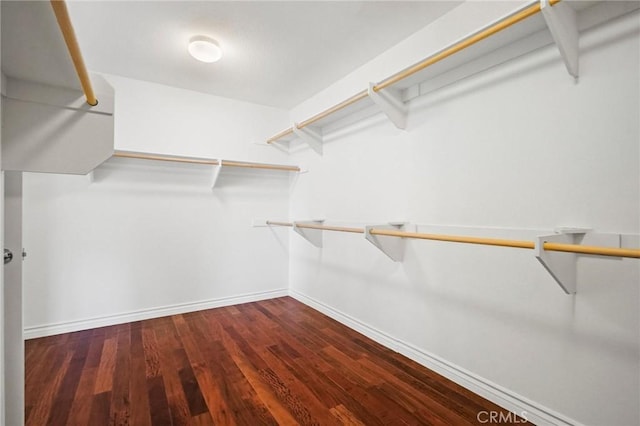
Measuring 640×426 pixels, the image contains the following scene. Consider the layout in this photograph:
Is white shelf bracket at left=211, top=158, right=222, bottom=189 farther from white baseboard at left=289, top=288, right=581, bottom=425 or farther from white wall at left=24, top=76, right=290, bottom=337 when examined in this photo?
white baseboard at left=289, top=288, right=581, bottom=425

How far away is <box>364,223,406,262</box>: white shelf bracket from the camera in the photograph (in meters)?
2.02

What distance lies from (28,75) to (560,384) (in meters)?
2.35

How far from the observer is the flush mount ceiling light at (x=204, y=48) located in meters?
2.08

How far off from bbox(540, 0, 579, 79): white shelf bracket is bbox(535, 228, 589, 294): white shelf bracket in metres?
0.69

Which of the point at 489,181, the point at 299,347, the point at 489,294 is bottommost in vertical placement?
the point at 299,347

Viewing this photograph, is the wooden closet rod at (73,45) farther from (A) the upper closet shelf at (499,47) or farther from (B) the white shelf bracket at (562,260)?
(B) the white shelf bracket at (562,260)

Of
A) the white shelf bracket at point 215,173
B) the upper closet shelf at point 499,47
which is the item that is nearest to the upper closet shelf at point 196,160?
the white shelf bracket at point 215,173

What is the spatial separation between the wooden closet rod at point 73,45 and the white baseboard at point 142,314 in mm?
2295

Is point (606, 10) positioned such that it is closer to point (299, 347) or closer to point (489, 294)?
point (489, 294)

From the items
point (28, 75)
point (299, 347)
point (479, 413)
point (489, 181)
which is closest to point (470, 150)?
point (489, 181)

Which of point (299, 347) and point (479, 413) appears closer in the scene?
point (479, 413)

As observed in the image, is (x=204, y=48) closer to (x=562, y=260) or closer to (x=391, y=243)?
(x=391, y=243)

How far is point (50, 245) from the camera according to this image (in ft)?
8.07

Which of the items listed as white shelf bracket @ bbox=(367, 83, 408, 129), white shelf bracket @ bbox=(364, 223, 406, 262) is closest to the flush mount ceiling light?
white shelf bracket @ bbox=(367, 83, 408, 129)
